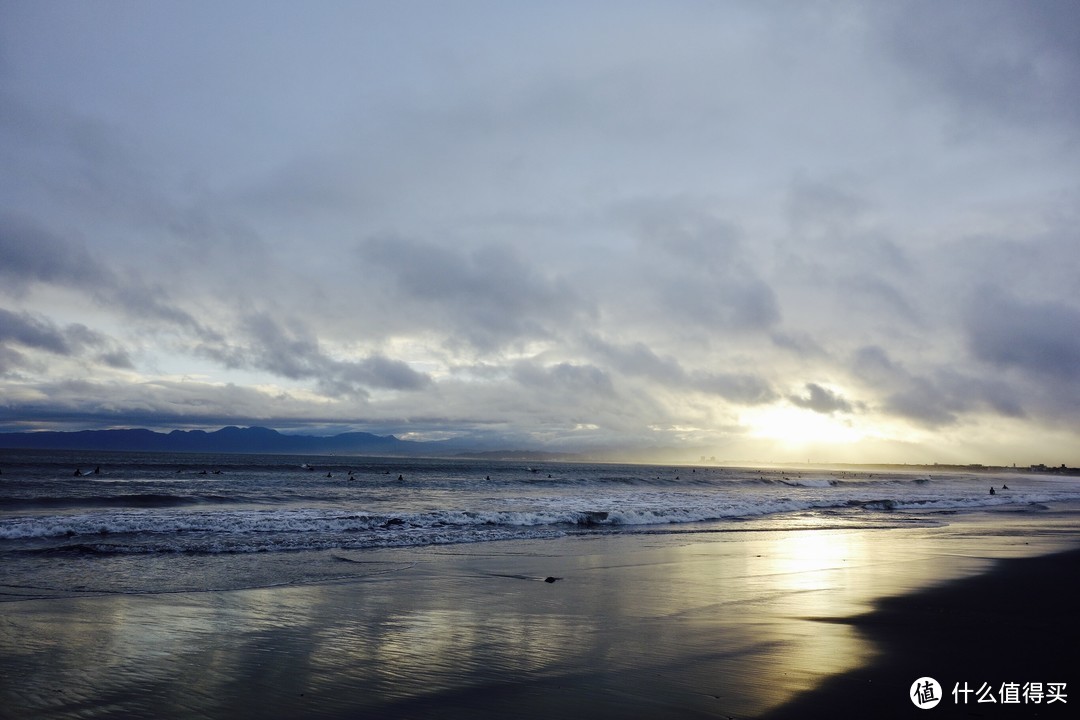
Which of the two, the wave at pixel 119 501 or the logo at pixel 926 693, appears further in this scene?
the wave at pixel 119 501

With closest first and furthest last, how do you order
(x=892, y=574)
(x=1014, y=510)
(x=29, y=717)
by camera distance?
(x=29, y=717) → (x=892, y=574) → (x=1014, y=510)

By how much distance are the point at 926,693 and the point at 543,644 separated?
4.54 meters

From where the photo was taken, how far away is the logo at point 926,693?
22.5 feet

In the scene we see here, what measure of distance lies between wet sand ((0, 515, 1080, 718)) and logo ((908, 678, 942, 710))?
118mm

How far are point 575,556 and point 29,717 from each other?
13.5 meters

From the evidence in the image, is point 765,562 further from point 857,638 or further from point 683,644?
point 683,644

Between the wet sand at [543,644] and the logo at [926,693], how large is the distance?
0.12 meters

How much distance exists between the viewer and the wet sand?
6648 millimetres

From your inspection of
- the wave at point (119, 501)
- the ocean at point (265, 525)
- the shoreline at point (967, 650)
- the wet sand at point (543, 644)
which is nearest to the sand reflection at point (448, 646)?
the wet sand at point (543, 644)

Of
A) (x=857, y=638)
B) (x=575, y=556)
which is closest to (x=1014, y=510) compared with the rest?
(x=575, y=556)

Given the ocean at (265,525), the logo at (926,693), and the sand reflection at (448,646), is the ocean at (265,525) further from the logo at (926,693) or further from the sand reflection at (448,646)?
the logo at (926,693)

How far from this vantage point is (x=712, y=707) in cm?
651

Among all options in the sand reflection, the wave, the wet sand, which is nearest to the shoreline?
the wet sand

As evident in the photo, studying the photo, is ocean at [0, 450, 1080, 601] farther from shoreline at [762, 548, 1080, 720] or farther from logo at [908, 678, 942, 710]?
logo at [908, 678, 942, 710]
